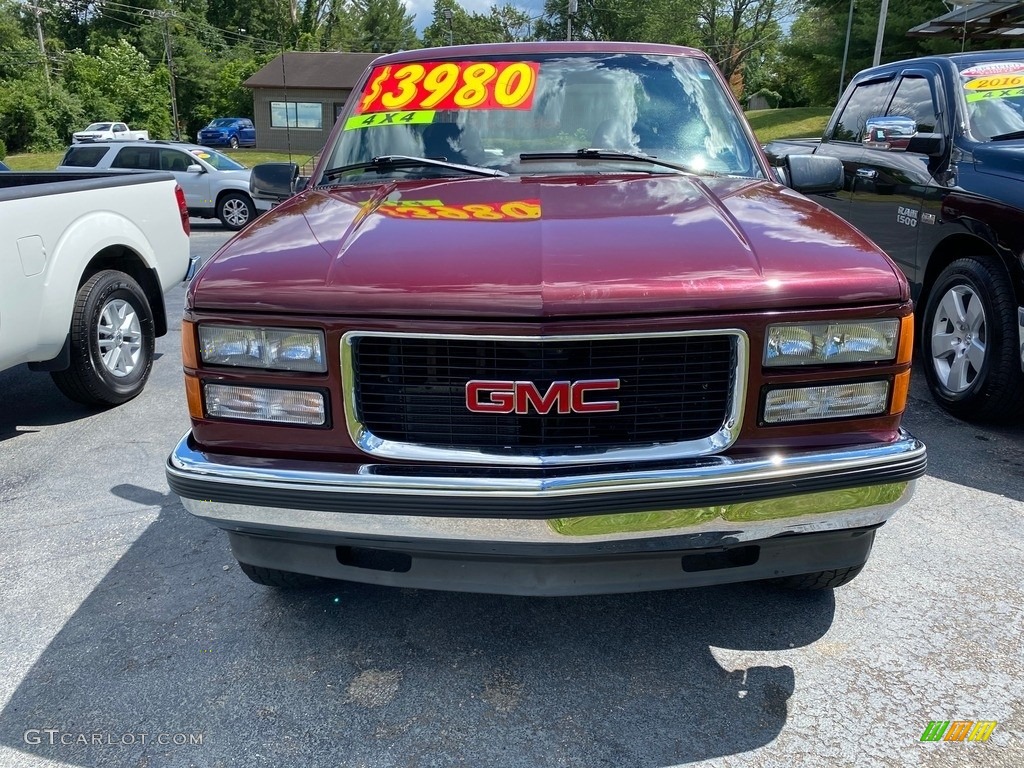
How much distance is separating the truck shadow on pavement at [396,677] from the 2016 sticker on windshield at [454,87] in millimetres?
1926

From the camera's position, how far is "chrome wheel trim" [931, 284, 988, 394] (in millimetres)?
4316

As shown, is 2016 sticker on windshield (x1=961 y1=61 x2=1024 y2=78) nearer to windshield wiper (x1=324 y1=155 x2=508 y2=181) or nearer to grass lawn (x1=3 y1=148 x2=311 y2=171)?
windshield wiper (x1=324 y1=155 x2=508 y2=181)

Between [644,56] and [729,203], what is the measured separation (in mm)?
1243

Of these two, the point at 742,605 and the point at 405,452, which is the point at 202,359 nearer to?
the point at 405,452

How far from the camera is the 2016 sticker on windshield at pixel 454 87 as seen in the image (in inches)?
131

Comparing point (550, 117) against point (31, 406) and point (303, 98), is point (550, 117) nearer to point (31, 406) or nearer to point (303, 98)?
point (31, 406)

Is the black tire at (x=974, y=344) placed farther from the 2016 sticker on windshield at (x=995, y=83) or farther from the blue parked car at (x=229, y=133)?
the blue parked car at (x=229, y=133)

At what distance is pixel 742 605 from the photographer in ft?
9.11

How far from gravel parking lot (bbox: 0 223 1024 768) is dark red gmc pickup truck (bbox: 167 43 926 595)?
39 centimetres

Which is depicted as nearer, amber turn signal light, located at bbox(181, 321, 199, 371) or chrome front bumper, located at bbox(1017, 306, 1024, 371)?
amber turn signal light, located at bbox(181, 321, 199, 371)

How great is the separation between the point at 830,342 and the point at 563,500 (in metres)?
0.79

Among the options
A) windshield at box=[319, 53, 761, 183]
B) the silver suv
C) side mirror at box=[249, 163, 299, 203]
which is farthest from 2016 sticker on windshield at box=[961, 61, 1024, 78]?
the silver suv

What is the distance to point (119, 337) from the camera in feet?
15.9

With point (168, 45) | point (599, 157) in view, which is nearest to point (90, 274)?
point (599, 157)
